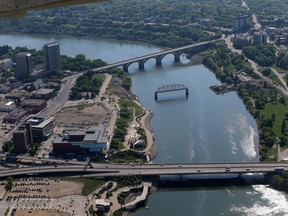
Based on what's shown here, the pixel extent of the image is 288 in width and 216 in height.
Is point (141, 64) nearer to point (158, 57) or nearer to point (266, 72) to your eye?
point (158, 57)

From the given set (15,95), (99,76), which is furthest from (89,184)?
(99,76)

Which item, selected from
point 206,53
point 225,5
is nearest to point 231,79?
point 206,53

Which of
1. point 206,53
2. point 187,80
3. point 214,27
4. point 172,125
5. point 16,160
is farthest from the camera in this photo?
point 214,27

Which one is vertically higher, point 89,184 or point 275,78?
point 275,78

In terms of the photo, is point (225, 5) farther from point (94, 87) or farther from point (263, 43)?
point (94, 87)

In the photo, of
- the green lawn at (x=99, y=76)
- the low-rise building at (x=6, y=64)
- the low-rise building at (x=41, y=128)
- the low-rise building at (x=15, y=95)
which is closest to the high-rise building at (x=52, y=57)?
the green lawn at (x=99, y=76)

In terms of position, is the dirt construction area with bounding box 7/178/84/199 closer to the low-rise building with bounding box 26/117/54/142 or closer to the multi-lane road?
the multi-lane road

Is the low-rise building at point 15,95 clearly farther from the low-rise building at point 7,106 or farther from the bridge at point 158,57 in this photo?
the bridge at point 158,57
